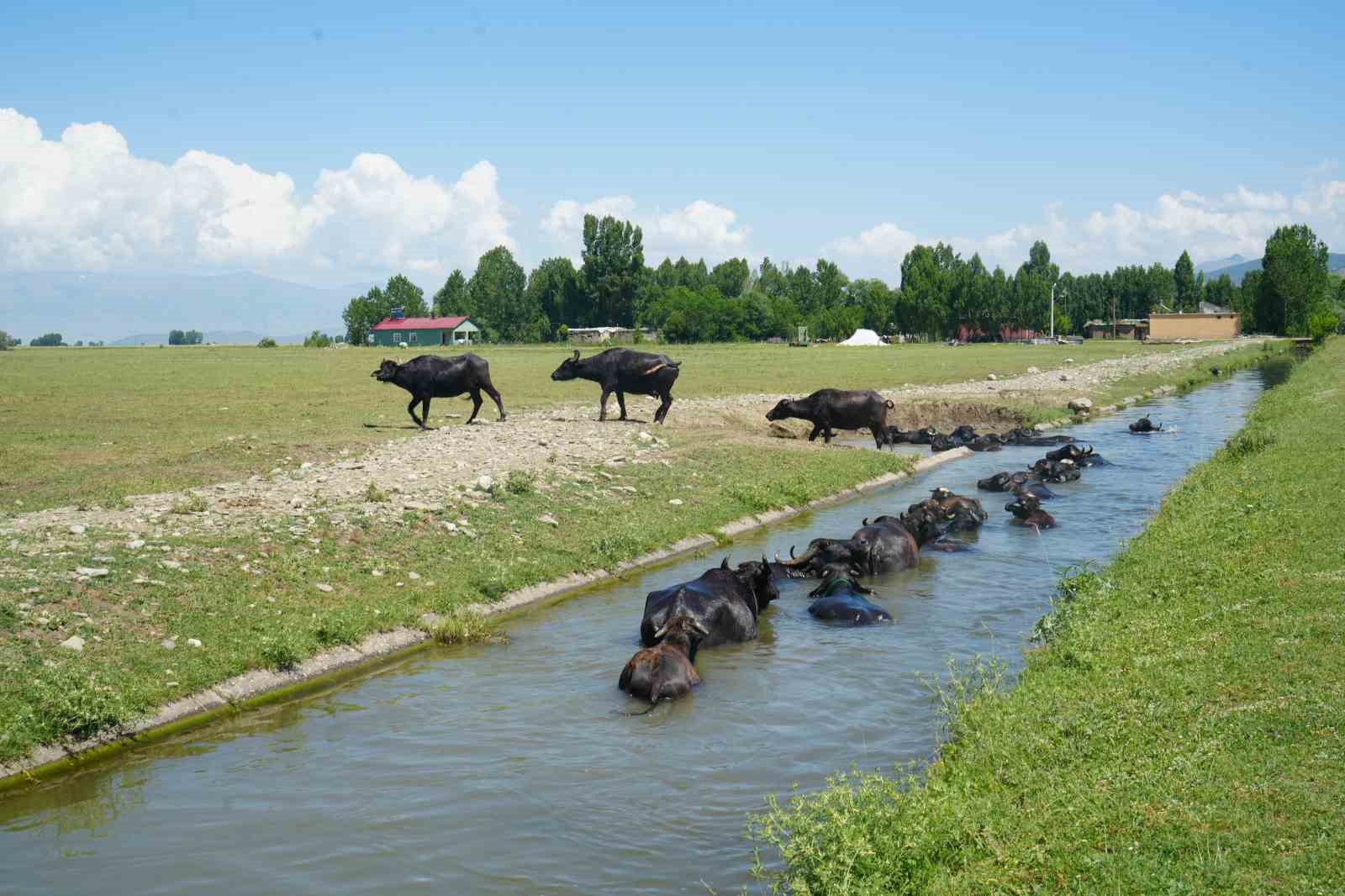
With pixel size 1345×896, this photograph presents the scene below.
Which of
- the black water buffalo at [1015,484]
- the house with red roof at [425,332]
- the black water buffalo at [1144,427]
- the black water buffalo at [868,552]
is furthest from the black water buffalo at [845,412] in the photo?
the house with red roof at [425,332]

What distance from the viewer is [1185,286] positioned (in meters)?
161

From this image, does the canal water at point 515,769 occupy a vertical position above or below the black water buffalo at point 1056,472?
below

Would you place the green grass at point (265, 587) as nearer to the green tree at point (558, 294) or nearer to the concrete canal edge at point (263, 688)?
the concrete canal edge at point (263, 688)

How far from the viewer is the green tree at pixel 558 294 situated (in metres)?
136

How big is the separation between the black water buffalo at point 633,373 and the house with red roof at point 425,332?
10626 centimetres

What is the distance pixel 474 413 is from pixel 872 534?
1455 cm

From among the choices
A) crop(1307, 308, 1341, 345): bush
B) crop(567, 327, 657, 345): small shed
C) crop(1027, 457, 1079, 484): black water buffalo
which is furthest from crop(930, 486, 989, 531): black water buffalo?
crop(567, 327, 657, 345): small shed

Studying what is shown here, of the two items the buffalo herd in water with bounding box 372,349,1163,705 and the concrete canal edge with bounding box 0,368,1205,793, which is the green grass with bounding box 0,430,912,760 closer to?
the concrete canal edge with bounding box 0,368,1205,793

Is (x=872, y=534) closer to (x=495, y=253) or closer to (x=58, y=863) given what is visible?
(x=58, y=863)

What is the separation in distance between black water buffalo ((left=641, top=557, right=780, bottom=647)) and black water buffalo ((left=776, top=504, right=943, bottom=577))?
6.98ft

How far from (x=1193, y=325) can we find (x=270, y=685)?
13807 centimetres

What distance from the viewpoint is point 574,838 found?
785 centimetres

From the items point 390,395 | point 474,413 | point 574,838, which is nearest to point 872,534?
point 574,838

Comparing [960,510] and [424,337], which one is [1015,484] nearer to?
[960,510]
